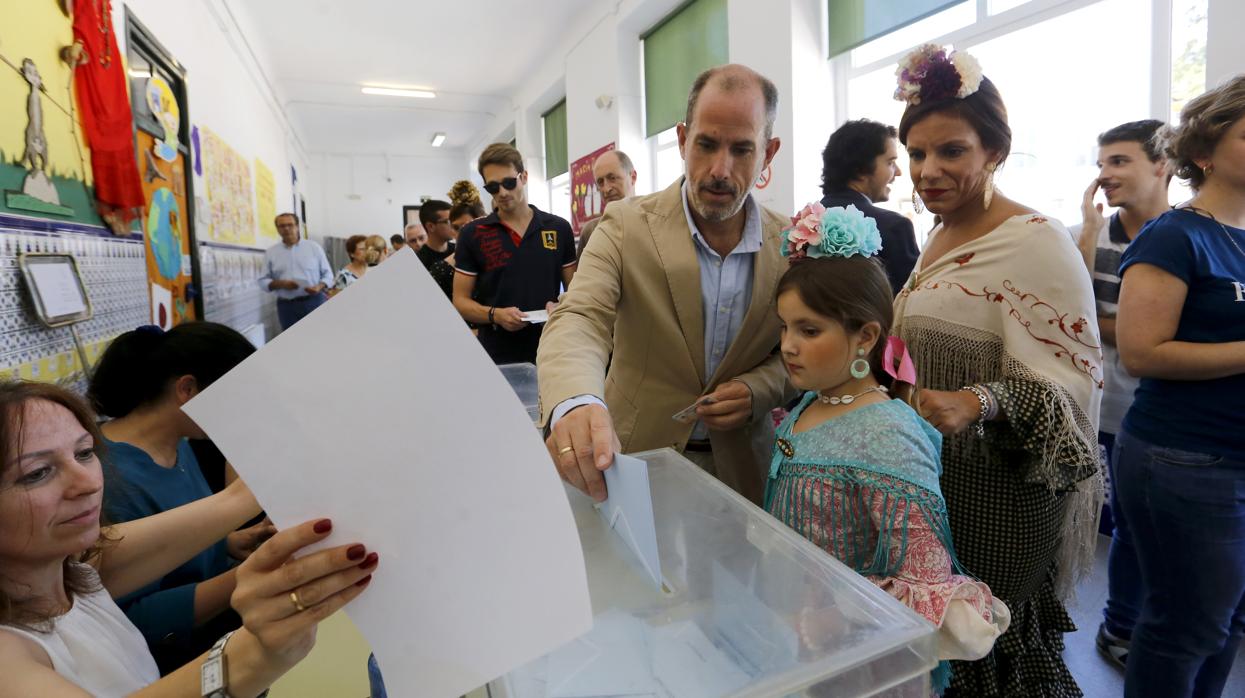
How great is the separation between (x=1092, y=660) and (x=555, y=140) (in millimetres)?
7994

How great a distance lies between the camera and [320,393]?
42 centimetres

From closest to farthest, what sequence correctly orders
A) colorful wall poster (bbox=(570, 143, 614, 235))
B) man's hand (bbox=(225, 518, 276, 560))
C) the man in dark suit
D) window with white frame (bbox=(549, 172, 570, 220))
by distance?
man's hand (bbox=(225, 518, 276, 560)) < the man in dark suit < colorful wall poster (bbox=(570, 143, 614, 235)) < window with white frame (bbox=(549, 172, 570, 220))

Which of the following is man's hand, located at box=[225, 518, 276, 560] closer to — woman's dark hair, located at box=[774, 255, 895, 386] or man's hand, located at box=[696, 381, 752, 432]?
man's hand, located at box=[696, 381, 752, 432]

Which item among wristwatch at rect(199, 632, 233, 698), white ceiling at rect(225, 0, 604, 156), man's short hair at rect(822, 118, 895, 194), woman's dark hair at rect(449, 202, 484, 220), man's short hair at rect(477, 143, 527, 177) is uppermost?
white ceiling at rect(225, 0, 604, 156)

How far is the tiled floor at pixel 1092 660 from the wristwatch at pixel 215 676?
191cm

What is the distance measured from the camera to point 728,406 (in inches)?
44.2

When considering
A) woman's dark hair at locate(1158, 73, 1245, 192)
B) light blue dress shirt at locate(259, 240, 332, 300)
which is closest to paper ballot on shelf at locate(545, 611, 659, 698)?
woman's dark hair at locate(1158, 73, 1245, 192)

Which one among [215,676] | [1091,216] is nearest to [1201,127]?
[1091,216]

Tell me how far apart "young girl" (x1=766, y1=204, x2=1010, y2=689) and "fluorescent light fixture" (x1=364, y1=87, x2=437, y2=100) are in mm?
8692

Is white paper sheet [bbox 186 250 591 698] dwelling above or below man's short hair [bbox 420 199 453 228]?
below

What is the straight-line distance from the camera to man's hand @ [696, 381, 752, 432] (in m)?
1.12

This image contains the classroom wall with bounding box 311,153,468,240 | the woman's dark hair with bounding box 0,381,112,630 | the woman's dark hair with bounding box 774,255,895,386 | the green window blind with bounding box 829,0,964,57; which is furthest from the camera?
the classroom wall with bounding box 311,153,468,240

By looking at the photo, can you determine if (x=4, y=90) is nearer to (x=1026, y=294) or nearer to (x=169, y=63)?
(x=169, y=63)

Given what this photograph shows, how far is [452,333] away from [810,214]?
32.5 inches
